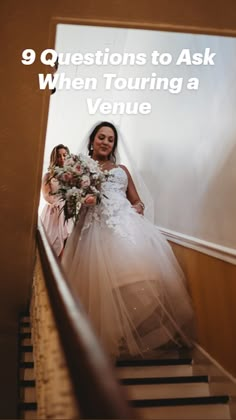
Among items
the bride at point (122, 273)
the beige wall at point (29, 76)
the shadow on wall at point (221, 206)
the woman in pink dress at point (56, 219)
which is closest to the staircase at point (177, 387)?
the bride at point (122, 273)

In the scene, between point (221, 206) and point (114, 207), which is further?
point (114, 207)

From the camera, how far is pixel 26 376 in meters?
3.94

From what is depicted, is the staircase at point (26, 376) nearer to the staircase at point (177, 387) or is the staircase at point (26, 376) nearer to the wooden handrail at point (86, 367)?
the staircase at point (177, 387)

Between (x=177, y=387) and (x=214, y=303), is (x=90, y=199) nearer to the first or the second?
(x=214, y=303)

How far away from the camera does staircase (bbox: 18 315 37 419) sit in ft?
11.3

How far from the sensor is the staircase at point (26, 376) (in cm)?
344

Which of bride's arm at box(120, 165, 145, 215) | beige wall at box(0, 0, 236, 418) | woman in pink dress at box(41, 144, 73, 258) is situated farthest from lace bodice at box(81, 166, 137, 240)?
woman in pink dress at box(41, 144, 73, 258)

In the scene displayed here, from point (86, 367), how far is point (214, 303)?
9.98ft

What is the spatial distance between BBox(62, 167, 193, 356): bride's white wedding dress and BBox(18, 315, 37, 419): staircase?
628 millimetres

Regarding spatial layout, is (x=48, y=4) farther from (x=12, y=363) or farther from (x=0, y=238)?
(x=12, y=363)

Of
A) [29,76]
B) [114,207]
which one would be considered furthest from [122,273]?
[29,76]

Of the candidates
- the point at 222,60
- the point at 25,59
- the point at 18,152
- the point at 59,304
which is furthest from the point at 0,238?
the point at 59,304

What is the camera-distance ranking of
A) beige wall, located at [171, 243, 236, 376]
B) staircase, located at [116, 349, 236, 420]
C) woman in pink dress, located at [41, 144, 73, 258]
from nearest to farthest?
staircase, located at [116, 349, 236, 420] → beige wall, located at [171, 243, 236, 376] → woman in pink dress, located at [41, 144, 73, 258]

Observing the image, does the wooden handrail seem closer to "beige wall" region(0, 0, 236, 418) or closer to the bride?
the bride
